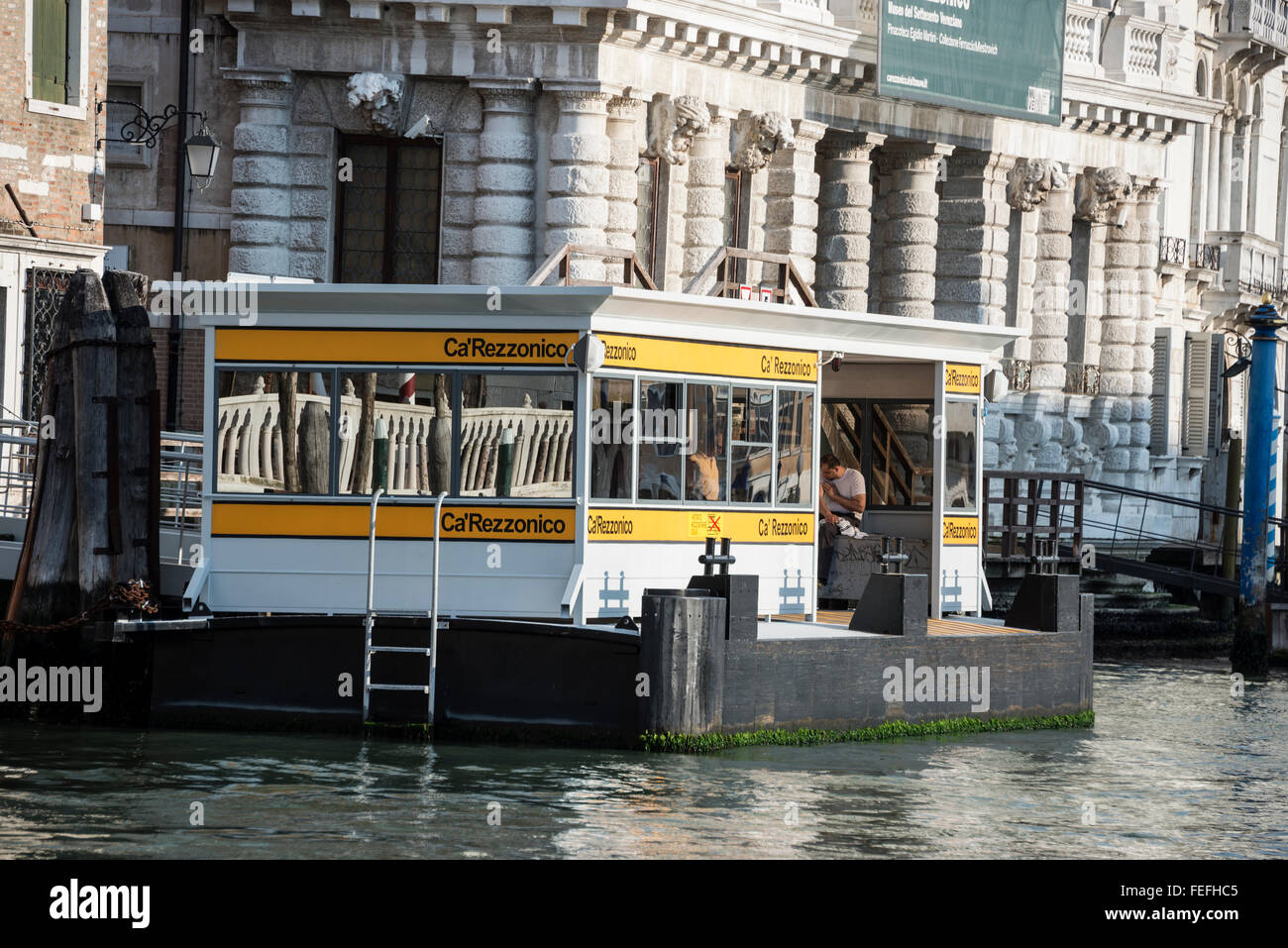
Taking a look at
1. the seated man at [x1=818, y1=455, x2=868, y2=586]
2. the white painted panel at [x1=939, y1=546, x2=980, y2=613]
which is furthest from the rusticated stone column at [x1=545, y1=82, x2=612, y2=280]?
the white painted panel at [x1=939, y1=546, x2=980, y2=613]

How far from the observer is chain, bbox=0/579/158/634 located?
1945 centimetres

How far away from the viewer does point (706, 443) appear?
20.1 m

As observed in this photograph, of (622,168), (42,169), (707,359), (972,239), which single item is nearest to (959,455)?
(707,359)

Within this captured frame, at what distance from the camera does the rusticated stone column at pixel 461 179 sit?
30.8 metres

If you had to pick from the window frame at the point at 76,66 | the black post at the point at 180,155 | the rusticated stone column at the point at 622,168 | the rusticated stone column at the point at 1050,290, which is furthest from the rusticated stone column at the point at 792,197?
the window frame at the point at 76,66

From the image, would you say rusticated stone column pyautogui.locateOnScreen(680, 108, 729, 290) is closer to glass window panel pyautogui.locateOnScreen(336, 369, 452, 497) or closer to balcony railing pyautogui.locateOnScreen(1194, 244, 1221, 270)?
glass window panel pyautogui.locateOnScreen(336, 369, 452, 497)

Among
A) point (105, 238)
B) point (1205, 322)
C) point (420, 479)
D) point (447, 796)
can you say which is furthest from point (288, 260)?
point (1205, 322)

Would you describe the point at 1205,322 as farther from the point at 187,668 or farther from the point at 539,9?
the point at 187,668

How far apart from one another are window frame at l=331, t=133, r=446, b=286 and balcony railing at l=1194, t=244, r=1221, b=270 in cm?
1961

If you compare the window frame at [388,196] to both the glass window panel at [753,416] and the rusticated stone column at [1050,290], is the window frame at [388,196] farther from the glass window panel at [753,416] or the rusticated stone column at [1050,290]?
the rusticated stone column at [1050,290]

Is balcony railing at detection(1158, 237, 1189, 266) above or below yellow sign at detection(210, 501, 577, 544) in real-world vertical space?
above

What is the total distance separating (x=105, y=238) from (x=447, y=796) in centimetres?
1664

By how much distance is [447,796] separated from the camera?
53.6 ft

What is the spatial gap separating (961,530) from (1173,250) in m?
23.5
